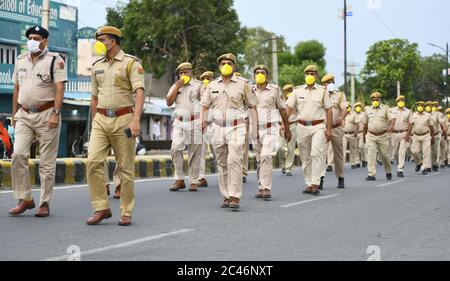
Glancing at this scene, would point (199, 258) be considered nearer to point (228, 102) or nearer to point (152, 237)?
point (152, 237)

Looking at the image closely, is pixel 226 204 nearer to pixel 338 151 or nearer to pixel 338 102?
pixel 338 151

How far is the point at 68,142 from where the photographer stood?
128 feet

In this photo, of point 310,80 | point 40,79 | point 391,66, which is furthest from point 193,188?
point 391,66

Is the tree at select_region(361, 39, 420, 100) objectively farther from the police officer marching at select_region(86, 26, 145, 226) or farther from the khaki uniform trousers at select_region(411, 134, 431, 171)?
the police officer marching at select_region(86, 26, 145, 226)

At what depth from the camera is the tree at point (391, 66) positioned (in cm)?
8869

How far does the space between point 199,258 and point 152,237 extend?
140 cm

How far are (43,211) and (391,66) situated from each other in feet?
269

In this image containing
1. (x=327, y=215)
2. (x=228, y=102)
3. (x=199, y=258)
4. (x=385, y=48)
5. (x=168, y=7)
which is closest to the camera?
(x=199, y=258)

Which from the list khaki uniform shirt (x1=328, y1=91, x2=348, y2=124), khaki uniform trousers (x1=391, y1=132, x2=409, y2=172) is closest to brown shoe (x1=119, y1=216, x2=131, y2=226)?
khaki uniform shirt (x1=328, y1=91, x2=348, y2=124)

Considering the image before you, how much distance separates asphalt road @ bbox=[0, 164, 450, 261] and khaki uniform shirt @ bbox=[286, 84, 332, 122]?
4.42 ft

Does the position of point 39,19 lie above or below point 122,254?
above

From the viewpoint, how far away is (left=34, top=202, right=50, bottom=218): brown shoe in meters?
9.96

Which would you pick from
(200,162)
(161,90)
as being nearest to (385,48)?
(161,90)

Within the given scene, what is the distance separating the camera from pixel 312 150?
46.3ft
